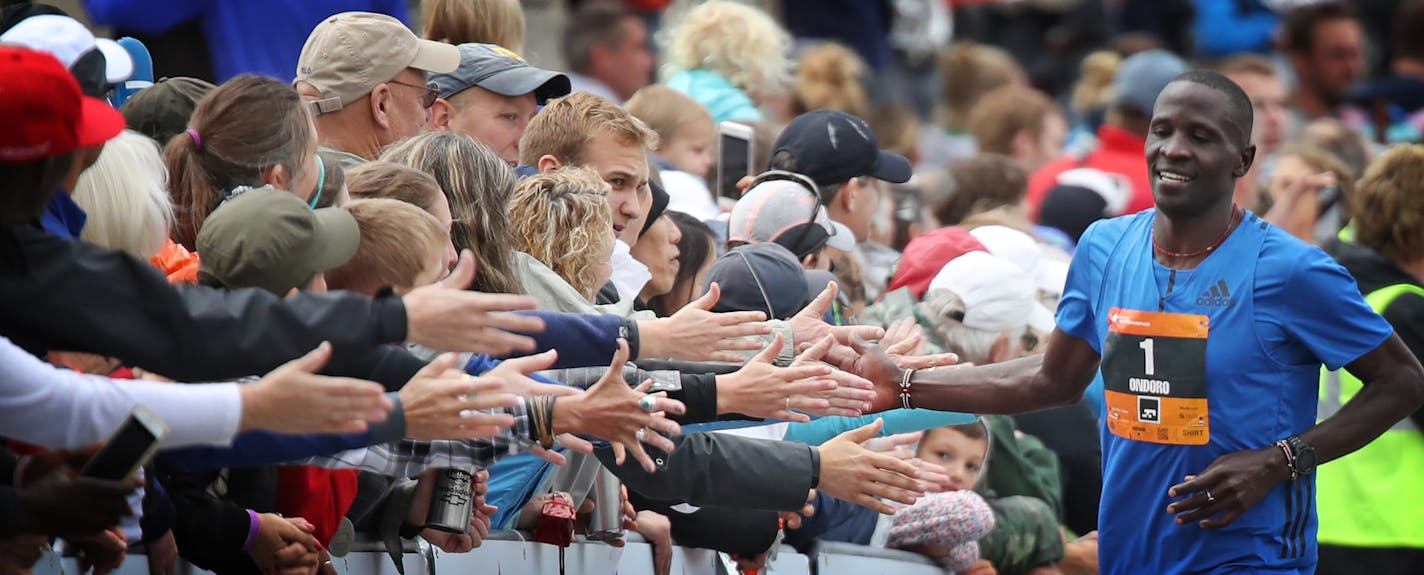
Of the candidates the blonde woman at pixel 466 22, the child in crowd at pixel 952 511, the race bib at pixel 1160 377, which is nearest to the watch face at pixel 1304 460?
the race bib at pixel 1160 377

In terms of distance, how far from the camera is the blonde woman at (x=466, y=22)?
261 inches

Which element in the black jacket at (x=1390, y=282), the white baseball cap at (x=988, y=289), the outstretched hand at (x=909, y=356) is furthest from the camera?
the black jacket at (x=1390, y=282)

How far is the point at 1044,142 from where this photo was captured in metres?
11.2

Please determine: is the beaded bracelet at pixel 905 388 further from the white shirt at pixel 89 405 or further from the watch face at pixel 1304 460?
the white shirt at pixel 89 405

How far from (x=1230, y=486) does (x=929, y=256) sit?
2.21 metres

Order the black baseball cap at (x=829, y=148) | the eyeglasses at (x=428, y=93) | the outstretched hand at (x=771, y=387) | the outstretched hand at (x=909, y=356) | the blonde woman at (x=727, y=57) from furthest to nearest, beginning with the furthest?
the blonde woman at (x=727, y=57), the black baseball cap at (x=829, y=148), the eyeglasses at (x=428, y=93), the outstretched hand at (x=909, y=356), the outstretched hand at (x=771, y=387)

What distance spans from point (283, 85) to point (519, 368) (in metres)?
1.22

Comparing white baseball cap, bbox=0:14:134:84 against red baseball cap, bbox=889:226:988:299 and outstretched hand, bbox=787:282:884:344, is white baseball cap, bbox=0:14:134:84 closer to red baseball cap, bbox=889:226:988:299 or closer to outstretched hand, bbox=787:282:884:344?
outstretched hand, bbox=787:282:884:344

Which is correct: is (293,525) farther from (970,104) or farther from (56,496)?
(970,104)

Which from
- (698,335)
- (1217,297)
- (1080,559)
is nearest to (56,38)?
(698,335)

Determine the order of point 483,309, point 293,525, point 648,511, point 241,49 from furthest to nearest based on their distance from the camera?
1. point 241,49
2. point 648,511
3. point 293,525
4. point 483,309

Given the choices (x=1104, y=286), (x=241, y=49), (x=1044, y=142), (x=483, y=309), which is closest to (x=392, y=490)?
(x=483, y=309)

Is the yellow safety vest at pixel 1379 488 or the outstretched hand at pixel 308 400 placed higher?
the outstretched hand at pixel 308 400

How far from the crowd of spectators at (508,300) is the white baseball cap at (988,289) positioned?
0.01 m
